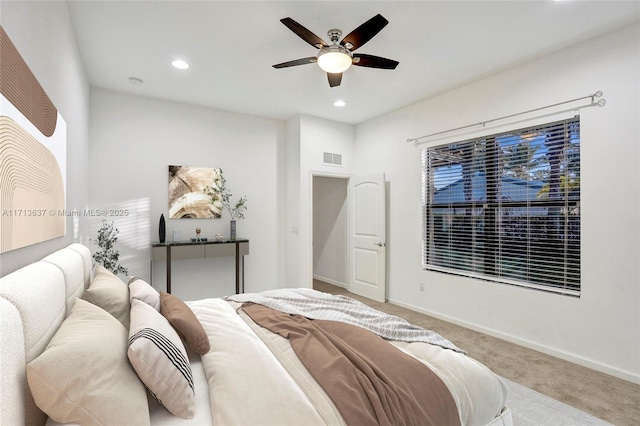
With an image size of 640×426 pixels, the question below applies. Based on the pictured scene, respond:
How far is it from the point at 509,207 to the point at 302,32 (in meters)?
2.76

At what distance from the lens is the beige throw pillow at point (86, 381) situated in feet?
2.82

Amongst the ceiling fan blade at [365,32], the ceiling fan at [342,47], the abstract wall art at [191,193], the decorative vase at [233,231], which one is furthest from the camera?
the decorative vase at [233,231]

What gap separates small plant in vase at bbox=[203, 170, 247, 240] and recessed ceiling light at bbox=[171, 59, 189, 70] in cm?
158

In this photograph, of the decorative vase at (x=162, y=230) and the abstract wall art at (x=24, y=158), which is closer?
the abstract wall art at (x=24, y=158)

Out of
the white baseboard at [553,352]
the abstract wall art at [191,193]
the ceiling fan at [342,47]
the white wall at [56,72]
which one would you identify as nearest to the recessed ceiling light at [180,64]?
the white wall at [56,72]

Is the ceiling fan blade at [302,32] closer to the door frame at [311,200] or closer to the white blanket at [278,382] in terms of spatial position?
the white blanket at [278,382]

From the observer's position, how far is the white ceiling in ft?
7.86

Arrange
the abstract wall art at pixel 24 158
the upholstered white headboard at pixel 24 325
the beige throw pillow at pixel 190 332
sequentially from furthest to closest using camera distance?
the beige throw pillow at pixel 190 332, the abstract wall art at pixel 24 158, the upholstered white headboard at pixel 24 325

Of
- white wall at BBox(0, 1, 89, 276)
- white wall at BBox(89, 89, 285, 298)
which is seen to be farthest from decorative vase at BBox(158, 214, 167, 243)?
white wall at BBox(0, 1, 89, 276)

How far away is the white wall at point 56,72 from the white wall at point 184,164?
727mm

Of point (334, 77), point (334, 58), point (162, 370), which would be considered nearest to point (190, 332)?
point (162, 370)

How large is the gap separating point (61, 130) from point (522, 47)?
380 centimetres

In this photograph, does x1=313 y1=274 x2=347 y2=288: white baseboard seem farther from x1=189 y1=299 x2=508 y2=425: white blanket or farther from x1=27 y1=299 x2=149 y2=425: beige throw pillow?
x1=27 y1=299 x2=149 y2=425: beige throw pillow

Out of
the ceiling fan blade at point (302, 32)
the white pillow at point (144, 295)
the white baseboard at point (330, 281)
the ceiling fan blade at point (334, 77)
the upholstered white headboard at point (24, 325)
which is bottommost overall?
the white baseboard at point (330, 281)
